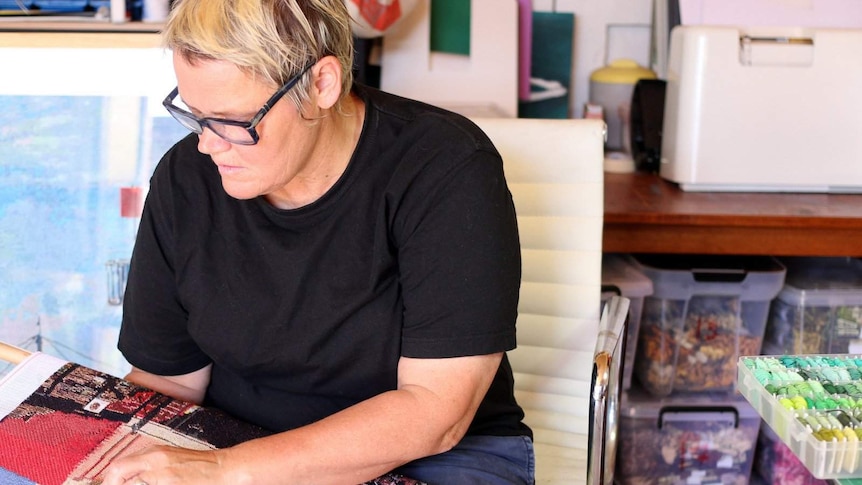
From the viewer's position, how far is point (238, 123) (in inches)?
46.7

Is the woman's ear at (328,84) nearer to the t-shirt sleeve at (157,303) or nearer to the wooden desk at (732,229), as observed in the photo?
the t-shirt sleeve at (157,303)

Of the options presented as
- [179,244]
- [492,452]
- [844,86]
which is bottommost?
[492,452]

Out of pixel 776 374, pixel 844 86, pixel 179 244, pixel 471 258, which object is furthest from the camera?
pixel 844 86

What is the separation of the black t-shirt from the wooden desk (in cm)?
64

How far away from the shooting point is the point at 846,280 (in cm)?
222

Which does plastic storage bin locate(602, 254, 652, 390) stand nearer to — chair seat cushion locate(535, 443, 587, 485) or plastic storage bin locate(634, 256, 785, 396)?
plastic storage bin locate(634, 256, 785, 396)

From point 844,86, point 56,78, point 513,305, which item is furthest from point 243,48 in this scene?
point 844,86

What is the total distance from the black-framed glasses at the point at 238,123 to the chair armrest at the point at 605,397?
565mm

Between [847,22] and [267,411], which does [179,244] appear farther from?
[847,22]

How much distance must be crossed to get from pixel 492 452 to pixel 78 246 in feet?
3.27

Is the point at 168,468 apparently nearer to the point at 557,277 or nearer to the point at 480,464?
the point at 480,464

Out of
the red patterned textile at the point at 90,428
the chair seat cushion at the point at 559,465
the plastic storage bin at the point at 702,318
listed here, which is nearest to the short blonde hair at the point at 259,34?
the red patterned textile at the point at 90,428

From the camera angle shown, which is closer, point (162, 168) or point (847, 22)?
point (162, 168)

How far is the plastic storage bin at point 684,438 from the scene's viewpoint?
7.33 feet
